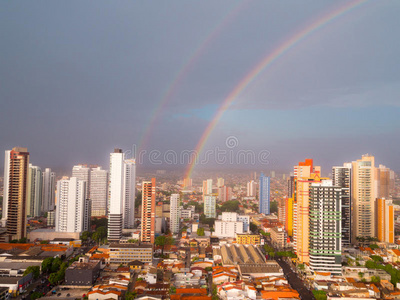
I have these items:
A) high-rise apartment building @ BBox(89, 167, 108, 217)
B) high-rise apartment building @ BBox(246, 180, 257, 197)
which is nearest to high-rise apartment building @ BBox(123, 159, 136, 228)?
high-rise apartment building @ BBox(89, 167, 108, 217)

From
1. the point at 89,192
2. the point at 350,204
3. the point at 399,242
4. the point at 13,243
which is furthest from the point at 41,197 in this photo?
the point at 399,242

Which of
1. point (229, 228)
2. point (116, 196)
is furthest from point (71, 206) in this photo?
point (229, 228)

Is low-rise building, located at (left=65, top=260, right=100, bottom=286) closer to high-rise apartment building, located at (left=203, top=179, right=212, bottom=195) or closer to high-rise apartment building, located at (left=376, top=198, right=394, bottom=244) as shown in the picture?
high-rise apartment building, located at (left=376, top=198, right=394, bottom=244)

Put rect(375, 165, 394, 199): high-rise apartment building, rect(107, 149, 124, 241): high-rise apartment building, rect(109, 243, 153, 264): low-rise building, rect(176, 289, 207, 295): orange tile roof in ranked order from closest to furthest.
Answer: rect(176, 289, 207, 295): orange tile roof
rect(109, 243, 153, 264): low-rise building
rect(107, 149, 124, 241): high-rise apartment building
rect(375, 165, 394, 199): high-rise apartment building

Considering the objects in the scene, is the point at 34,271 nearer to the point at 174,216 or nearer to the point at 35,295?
the point at 35,295

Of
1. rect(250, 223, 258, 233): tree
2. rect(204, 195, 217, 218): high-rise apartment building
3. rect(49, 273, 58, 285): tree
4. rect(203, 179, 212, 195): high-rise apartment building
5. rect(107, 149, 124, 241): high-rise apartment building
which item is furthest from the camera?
rect(203, 179, 212, 195): high-rise apartment building
